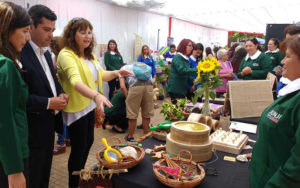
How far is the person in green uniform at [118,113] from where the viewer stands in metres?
3.84

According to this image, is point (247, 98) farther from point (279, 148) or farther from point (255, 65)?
point (279, 148)

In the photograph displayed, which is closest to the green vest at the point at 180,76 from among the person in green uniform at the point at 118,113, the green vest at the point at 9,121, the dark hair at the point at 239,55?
the person in green uniform at the point at 118,113

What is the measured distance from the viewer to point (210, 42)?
13148mm

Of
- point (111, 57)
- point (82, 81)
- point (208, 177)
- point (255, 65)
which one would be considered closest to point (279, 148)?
point (208, 177)

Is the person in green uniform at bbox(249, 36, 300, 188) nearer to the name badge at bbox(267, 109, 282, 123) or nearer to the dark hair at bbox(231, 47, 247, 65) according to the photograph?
the name badge at bbox(267, 109, 282, 123)

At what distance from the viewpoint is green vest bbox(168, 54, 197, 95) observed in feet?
11.2

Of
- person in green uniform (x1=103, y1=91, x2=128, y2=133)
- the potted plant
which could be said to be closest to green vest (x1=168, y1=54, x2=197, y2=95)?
person in green uniform (x1=103, y1=91, x2=128, y2=133)

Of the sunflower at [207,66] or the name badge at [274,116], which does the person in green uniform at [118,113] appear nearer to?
the sunflower at [207,66]

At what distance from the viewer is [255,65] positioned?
3025mm

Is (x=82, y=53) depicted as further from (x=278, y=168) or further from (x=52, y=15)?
(x=278, y=168)

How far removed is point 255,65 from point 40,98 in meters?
2.71

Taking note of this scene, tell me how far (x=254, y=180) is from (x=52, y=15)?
1.49 meters

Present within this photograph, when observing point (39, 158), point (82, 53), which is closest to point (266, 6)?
point (82, 53)

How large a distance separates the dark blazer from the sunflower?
125 cm
